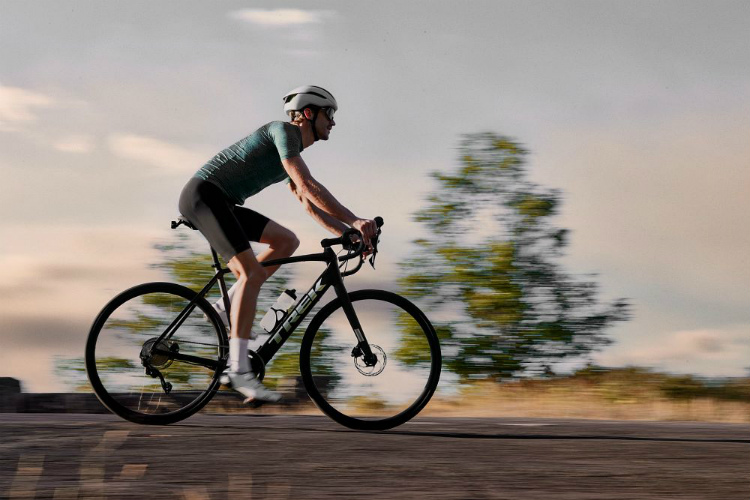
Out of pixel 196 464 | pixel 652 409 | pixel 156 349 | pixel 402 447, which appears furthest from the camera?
pixel 652 409

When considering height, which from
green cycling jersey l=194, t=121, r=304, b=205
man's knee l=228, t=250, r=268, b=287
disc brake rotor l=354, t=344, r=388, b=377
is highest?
green cycling jersey l=194, t=121, r=304, b=205

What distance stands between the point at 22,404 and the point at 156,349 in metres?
4.07

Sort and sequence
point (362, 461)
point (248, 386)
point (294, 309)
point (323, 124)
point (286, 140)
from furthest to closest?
point (294, 309) < point (323, 124) < point (248, 386) < point (286, 140) < point (362, 461)

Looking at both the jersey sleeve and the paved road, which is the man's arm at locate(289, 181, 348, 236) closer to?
the jersey sleeve

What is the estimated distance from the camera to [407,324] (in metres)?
6.27

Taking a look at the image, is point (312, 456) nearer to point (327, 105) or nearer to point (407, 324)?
point (407, 324)

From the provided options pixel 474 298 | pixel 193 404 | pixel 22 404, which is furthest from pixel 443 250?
pixel 193 404

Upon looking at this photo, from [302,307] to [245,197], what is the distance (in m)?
0.77

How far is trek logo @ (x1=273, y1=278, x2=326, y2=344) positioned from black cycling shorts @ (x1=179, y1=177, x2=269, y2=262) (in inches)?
→ 20.7

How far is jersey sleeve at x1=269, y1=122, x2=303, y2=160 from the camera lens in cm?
602

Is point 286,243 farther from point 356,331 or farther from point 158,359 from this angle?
point 158,359

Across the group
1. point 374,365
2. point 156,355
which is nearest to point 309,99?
point 374,365

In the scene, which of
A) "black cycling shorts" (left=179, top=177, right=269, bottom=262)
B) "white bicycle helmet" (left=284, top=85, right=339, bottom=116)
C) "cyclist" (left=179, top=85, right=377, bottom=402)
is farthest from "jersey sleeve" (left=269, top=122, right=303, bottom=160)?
"black cycling shorts" (left=179, top=177, right=269, bottom=262)

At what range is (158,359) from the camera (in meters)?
6.47
